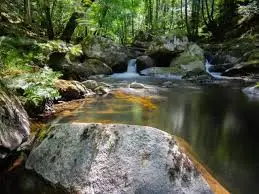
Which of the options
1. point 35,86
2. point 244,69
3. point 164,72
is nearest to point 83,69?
point 164,72

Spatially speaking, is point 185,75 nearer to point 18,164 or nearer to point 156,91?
point 156,91

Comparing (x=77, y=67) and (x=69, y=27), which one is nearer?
(x=77, y=67)

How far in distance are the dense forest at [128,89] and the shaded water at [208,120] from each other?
0.08ft

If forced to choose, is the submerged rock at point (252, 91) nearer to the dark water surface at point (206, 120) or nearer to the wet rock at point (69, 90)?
the dark water surface at point (206, 120)

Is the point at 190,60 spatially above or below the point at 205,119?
above

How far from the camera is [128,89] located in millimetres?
14055

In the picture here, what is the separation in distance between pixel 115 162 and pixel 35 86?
454 centimetres

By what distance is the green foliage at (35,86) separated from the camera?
26.1 ft

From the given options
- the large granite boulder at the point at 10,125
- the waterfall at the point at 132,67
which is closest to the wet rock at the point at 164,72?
the waterfall at the point at 132,67

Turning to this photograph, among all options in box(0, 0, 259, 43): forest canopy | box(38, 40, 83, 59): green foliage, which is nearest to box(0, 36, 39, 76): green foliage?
box(38, 40, 83, 59): green foliage

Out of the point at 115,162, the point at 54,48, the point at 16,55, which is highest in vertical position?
the point at 54,48

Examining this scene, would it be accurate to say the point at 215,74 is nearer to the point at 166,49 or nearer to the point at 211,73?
the point at 211,73

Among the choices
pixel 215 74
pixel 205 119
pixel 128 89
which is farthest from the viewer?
pixel 215 74

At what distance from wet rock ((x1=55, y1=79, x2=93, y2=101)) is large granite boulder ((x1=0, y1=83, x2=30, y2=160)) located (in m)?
5.15
